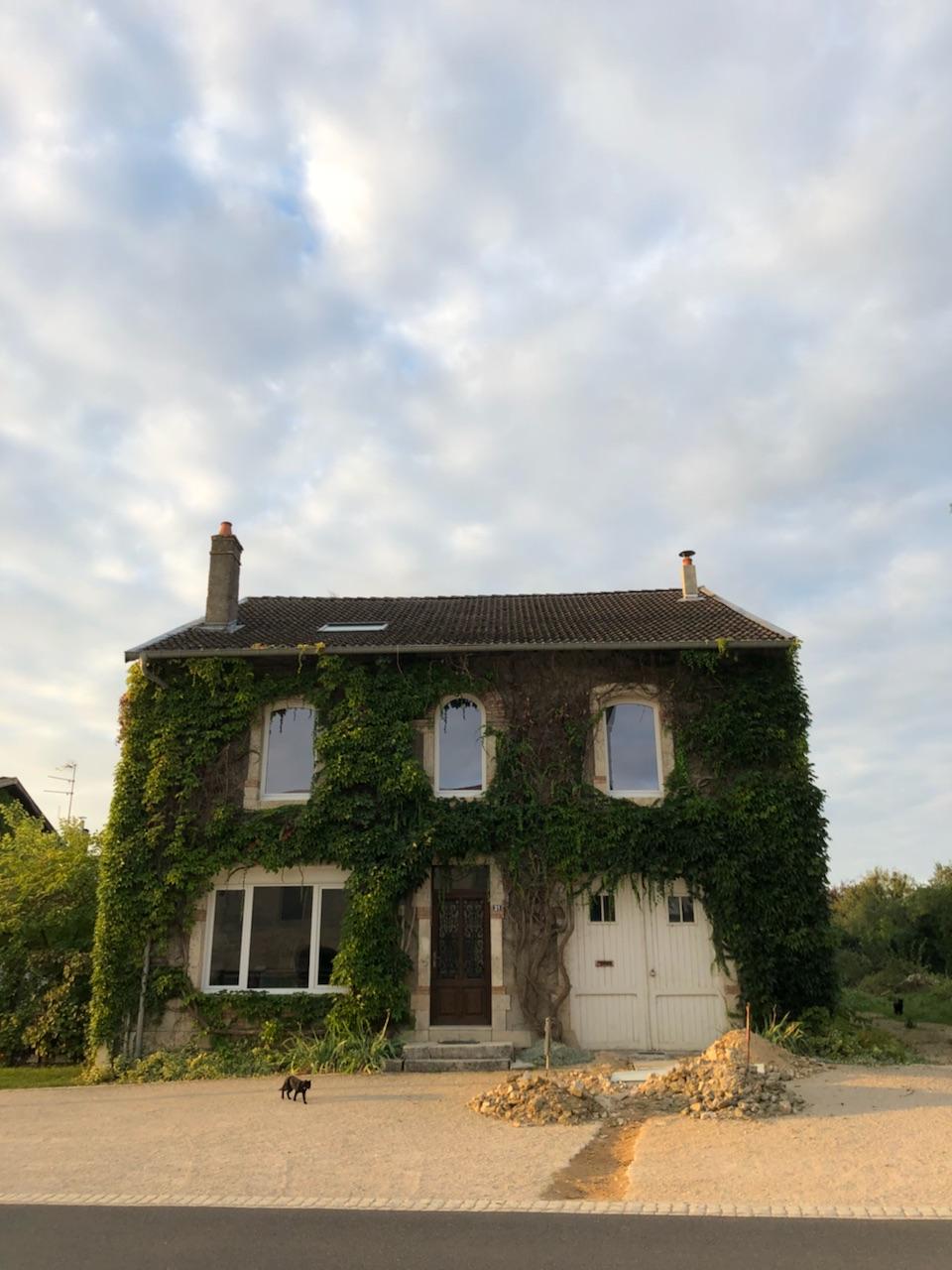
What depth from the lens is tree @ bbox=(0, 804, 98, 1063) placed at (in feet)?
44.0

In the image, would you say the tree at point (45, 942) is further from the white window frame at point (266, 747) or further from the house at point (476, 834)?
the white window frame at point (266, 747)

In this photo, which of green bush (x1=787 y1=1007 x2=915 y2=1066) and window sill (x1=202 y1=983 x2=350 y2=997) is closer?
green bush (x1=787 y1=1007 x2=915 y2=1066)

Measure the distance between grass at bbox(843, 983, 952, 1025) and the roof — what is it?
674 centimetres

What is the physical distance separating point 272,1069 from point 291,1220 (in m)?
6.68

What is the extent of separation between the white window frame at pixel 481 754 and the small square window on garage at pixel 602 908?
2231 mm

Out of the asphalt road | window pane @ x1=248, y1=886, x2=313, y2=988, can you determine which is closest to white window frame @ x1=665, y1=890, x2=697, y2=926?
window pane @ x1=248, y1=886, x2=313, y2=988

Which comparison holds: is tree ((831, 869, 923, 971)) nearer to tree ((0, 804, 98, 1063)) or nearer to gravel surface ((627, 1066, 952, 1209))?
gravel surface ((627, 1066, 952, 1209))

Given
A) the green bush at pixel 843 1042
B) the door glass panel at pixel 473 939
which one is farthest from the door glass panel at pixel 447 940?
the green bush at pixel 843 1042

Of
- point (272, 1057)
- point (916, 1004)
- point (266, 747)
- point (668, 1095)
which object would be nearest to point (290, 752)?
point (266, 747)

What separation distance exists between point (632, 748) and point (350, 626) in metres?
5.30

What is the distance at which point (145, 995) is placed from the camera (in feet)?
42.8

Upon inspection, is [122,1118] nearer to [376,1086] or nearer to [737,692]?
[376,1086]

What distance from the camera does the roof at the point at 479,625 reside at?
13969 mm

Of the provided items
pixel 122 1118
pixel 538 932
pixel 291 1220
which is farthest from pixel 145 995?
pixel 291 1220
